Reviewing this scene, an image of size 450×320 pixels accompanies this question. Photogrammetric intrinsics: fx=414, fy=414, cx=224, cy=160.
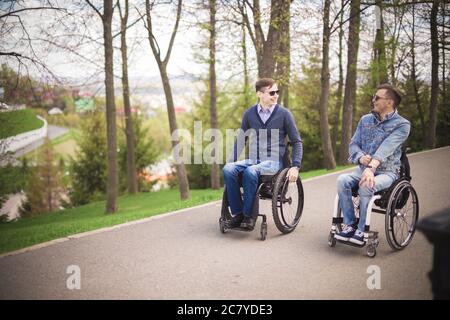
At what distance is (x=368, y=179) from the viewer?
4301 mm

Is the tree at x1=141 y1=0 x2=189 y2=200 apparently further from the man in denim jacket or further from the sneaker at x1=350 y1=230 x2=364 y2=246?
the sneaker at x1=350 y1=230 x2=364 y2=246

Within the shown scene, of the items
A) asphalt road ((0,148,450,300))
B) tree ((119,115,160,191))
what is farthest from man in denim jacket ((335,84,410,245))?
tree ((119,115,160,191))

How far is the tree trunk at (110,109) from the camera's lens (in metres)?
12.1

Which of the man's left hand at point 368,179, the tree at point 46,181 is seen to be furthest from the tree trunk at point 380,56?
the tree at point 46,181

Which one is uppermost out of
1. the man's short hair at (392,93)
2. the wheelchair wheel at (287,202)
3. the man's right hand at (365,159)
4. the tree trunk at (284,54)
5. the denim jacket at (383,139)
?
the tree trunk at (284,54)

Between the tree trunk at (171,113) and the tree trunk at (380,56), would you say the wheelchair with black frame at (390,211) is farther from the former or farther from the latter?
the tree trunk at (380,56)

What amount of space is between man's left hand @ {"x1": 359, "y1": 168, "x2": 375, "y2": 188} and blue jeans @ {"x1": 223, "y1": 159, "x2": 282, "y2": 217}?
1213 mm

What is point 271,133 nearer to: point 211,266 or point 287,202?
point 287,202

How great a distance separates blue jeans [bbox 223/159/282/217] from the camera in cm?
506

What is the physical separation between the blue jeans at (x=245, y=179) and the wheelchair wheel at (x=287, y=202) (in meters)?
0.24

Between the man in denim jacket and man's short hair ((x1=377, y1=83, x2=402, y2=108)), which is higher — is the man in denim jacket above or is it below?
below

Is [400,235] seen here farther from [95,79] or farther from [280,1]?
[95,79]

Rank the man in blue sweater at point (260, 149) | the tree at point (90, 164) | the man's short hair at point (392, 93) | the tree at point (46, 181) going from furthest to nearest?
the tree at point (46, 181), the tree at point (90, 164), the man in blue sweater at point (260, 149), the man's short hair at point (392, 93)
